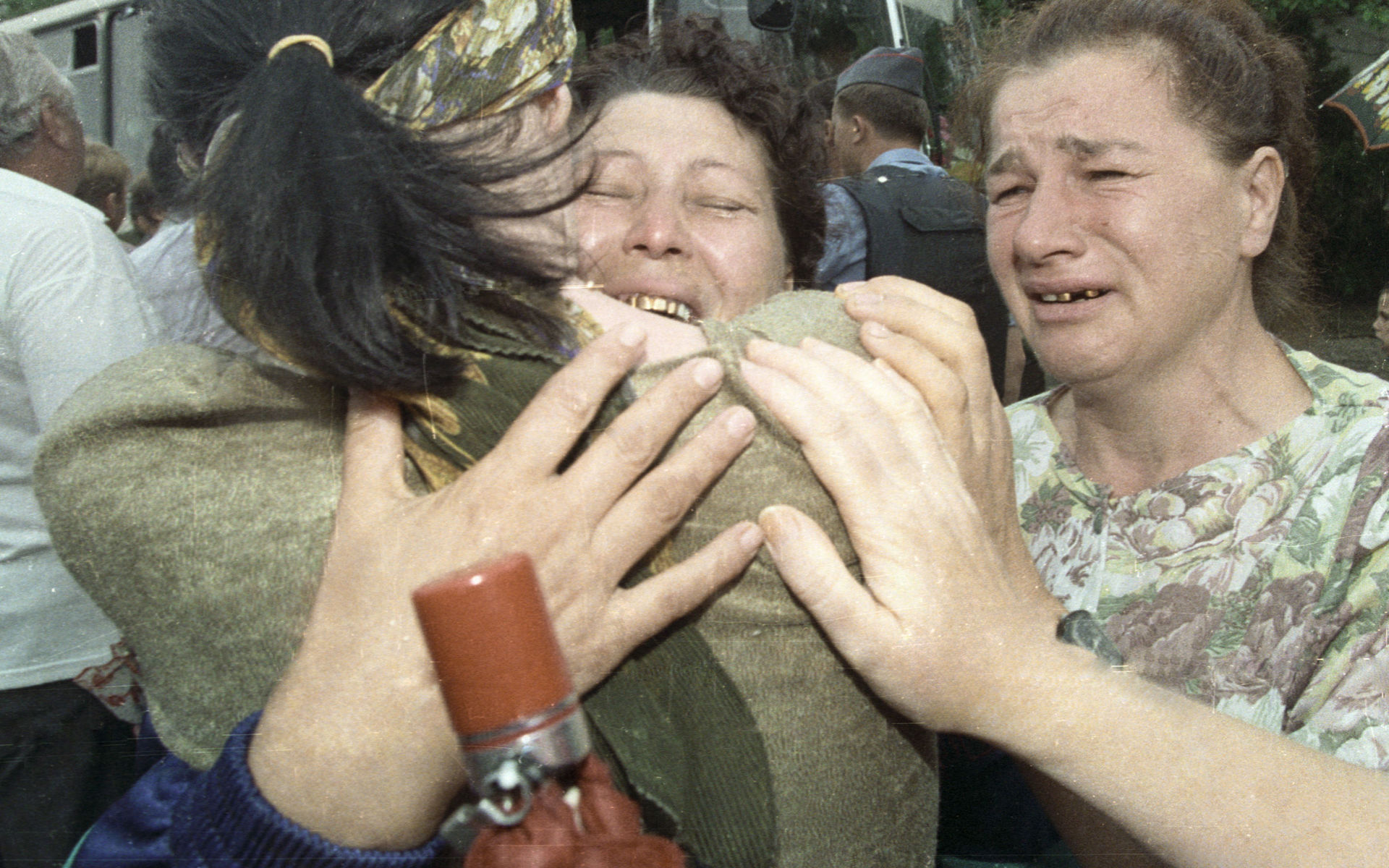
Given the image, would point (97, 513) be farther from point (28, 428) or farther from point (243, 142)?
point (28, 428)

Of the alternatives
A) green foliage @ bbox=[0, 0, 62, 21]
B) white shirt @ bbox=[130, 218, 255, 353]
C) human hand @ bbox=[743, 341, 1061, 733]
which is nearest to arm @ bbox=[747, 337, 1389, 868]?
human hand @ bbox=[743, 341, 1061, 733]

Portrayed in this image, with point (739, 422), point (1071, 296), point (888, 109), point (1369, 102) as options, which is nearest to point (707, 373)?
point (739, 422)

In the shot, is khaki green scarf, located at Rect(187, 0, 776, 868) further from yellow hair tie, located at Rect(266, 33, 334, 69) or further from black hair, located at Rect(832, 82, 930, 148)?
black hair, located at Rect(832, 82, 930, 148)

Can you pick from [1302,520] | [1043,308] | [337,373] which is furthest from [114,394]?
[1302,520]

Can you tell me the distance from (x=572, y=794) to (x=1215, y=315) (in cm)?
126

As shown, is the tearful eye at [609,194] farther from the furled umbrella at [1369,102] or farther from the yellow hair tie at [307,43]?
the furled umbrella at [1369,102]

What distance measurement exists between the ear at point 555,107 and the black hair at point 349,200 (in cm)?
12

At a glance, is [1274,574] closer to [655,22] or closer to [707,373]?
[707,373]

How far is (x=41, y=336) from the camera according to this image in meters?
1.19

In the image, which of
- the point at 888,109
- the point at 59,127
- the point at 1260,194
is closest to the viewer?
the point at 59,127

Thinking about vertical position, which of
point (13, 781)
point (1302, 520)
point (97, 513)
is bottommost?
point (13, 781)

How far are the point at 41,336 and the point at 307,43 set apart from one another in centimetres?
64

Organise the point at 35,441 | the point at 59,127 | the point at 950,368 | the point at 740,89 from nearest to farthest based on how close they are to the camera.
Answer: the point at 950,368 → the point at 35,441 → the point at 59,127 → the point at 740,89

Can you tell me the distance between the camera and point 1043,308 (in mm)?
1479
